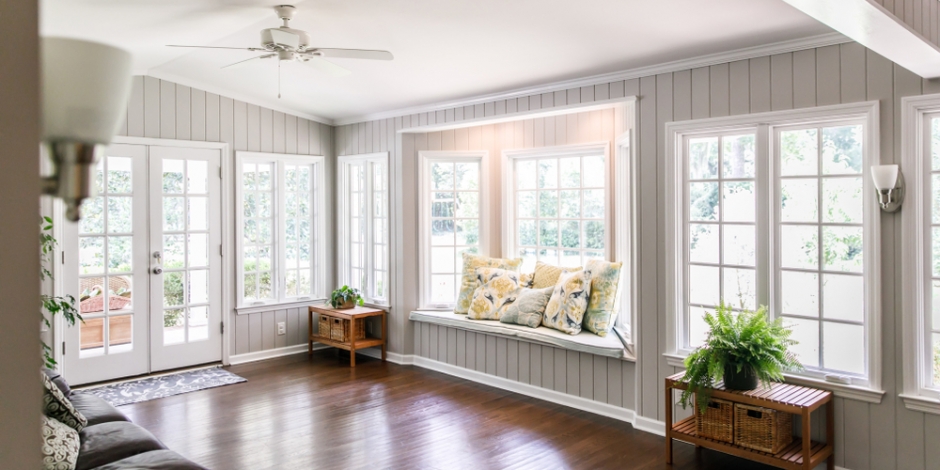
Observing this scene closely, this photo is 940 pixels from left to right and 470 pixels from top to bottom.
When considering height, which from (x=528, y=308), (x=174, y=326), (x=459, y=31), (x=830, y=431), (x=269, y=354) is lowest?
(x=269, y=354)

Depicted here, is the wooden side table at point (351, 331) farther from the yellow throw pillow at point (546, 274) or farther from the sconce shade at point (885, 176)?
the sconce shade at point (885, 176)

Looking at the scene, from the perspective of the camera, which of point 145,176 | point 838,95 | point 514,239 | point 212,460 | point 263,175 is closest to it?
point 838,95

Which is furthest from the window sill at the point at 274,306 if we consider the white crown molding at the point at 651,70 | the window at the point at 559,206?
the window at the point at 559,206

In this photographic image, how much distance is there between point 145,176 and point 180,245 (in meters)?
0.70

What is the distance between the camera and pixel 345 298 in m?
6.47

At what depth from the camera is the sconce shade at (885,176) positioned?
126 inches

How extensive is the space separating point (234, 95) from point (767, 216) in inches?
195

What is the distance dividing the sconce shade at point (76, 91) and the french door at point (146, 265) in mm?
5545

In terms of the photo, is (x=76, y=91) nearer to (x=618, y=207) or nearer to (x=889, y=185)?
(x=889, y=185)

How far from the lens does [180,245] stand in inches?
232

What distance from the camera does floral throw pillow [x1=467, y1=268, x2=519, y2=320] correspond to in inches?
222

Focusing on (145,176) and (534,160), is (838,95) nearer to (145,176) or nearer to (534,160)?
(534,160)

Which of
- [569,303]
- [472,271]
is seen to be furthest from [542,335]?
[472,271]

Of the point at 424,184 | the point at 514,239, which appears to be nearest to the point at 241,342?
the point at 424,184
